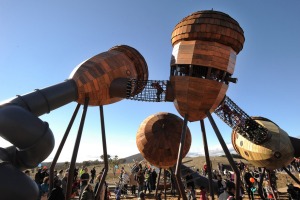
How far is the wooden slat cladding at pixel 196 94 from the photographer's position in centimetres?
1077

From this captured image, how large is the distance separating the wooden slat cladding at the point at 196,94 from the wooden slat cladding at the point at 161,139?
421 centimetres

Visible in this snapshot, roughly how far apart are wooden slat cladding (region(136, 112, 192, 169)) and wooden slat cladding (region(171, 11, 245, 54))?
6.40 metres

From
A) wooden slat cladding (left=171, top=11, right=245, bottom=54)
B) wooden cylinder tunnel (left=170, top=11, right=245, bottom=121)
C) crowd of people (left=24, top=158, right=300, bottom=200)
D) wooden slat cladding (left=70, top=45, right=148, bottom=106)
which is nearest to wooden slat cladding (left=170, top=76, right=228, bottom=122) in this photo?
wooden cylinder tunnel (left=170, top=11, right=245, bottom=121)

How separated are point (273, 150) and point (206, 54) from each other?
10535 mm

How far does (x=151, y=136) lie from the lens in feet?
51.4

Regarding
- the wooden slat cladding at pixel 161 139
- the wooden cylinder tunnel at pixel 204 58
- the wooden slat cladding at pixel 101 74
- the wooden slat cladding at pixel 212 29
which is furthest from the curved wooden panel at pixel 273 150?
the wooden slat cladding at pixel 101 74

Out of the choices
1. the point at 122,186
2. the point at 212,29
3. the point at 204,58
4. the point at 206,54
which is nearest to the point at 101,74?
the point at 204,58

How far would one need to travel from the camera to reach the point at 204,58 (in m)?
10.6

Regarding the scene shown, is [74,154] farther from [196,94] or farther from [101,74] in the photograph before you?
[196,94]

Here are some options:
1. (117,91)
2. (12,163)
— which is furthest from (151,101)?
(12,163)

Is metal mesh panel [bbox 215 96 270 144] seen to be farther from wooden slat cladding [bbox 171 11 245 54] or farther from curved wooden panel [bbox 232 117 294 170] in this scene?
wooden slat cladding [bbox 171 11 245 54]

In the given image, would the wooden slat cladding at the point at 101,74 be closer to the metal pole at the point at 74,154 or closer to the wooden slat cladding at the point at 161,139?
the metal pole at the point at 74,154

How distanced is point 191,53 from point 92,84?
5063 millimetres

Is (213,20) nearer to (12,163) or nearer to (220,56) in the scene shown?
(220,56)
